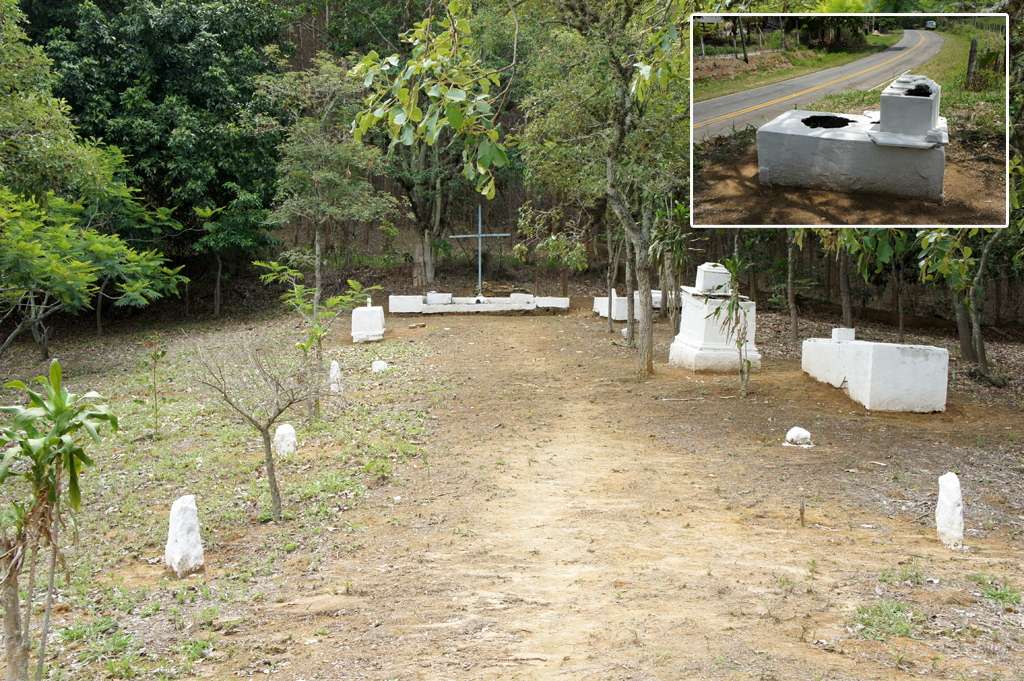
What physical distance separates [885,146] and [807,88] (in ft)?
2.20

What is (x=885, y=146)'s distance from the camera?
12.9 feet

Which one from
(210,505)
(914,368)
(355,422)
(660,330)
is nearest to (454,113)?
(210,505)

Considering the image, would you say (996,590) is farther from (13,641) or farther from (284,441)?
(284,441)

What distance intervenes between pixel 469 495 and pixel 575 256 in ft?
20.8

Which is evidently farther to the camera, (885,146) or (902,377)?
(902,377)

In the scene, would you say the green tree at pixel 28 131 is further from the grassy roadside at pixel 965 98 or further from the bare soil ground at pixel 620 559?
the grassy roadside at pixel 965 98

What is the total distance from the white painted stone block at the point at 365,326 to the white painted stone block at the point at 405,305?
4211 millimetres

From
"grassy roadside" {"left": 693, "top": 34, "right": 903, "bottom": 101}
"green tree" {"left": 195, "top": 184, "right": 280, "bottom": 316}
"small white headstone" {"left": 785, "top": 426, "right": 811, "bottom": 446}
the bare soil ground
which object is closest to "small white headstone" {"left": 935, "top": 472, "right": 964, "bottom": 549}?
the bare soil ground

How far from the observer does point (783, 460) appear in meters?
7.68

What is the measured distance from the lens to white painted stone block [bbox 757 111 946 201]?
156 inches

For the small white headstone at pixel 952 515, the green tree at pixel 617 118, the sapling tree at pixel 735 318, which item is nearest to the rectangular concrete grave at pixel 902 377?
the sapling tree at pixel 735 318

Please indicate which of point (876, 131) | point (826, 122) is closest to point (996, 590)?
point (876, 131)

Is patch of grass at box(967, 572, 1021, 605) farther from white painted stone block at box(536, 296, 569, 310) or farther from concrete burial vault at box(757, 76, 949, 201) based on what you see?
white painted stone block at box(536, 296, 569, 310)

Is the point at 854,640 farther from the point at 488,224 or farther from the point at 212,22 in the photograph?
the point at 488,224
